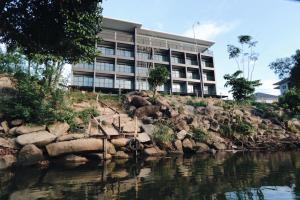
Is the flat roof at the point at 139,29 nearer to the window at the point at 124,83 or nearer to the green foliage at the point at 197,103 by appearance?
the window at the point at 124,83

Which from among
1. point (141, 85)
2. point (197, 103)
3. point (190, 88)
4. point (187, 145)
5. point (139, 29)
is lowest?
point (187, 145)

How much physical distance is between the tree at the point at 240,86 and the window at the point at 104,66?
77.6 ft

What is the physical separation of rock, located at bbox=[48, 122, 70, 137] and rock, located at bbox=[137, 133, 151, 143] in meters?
5.19

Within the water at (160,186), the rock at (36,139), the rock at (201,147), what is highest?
the rock at (36,139)

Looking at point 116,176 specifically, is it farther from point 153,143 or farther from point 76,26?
point 153,143

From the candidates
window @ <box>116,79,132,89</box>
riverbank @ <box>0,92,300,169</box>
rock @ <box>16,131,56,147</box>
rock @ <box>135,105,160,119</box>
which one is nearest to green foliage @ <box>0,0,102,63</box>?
rock @ <box>16,131,56,147</box>

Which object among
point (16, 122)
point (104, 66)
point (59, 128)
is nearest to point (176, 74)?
point (104, 66)

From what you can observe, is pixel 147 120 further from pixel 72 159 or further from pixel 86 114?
pixel 72 159

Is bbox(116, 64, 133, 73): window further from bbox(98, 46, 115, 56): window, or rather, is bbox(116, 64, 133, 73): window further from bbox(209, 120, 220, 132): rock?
bbox(209, 120, 220, 132): rock

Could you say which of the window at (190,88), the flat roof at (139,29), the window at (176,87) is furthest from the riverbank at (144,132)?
the flat roof at (139,29)

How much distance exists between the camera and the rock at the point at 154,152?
1990 centimetres

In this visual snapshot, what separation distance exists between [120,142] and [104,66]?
3566 cm

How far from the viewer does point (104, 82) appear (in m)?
52.1

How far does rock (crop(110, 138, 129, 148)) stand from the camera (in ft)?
62.5
